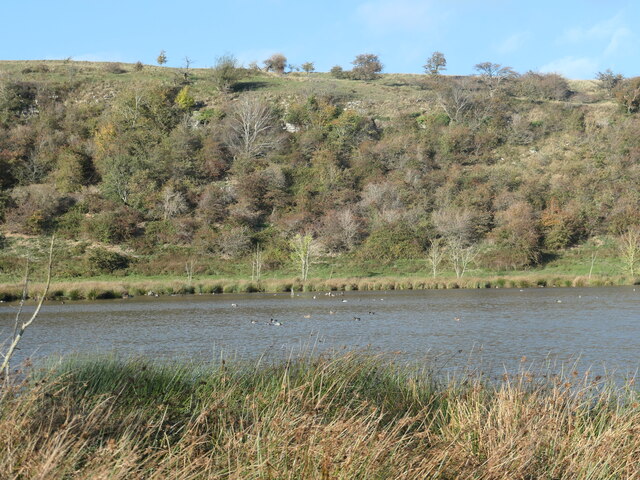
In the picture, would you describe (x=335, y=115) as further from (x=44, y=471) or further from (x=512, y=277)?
(x=44, y=471)

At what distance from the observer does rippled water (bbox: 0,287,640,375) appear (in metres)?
16.5

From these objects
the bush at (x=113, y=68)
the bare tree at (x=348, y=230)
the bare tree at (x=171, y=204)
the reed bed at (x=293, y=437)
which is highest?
the bush at (x=113, y=68)

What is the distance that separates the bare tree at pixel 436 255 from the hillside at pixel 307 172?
34cm

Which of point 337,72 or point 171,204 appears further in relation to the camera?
point 337,72

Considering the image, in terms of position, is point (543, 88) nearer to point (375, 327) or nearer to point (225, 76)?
point (225, 76)

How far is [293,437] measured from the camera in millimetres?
5801

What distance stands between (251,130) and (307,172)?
11044mm

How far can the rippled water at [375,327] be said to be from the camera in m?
16.5

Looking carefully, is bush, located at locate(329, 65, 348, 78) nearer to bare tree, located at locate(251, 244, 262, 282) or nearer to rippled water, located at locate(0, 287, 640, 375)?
bare tree, located at locate(251, 244, 262, 282)

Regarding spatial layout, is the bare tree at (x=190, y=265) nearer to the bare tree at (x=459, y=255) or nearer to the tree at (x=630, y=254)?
the bare tree at (x=459, y=255)

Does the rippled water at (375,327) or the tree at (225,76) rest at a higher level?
the tree at (225,76)

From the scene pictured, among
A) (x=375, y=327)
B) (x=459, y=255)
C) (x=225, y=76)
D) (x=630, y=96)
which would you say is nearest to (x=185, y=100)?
(x=225, y=76)

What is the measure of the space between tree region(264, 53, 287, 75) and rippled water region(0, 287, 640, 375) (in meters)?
79.4

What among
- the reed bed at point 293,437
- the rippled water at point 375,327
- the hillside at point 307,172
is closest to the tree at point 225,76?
the hillside at point 307,172
